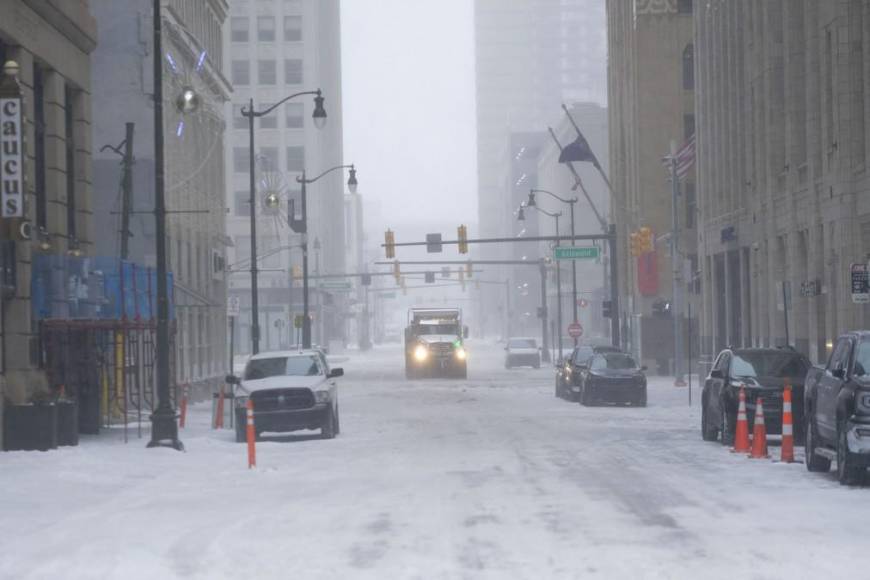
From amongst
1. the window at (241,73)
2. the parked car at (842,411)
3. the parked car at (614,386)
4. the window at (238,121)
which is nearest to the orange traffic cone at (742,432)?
the parked car at (842,411)

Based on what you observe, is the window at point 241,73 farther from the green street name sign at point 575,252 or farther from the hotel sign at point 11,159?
the hotel sign at point 11,159

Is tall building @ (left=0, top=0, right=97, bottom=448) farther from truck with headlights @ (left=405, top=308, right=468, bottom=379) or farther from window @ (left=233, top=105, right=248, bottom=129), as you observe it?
window @ (left=233, top=105, right=248, bottom=129)

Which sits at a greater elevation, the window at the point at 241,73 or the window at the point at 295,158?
the window at the point at 241,73

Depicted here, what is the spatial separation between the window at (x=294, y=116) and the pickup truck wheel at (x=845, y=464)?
11564 centimetres

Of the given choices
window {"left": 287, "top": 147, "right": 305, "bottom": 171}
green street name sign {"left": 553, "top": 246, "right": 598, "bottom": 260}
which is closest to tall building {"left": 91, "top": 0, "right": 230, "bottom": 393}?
green street name sign {"left": 553, "top": 246, "right": 598, "bottom": 260}

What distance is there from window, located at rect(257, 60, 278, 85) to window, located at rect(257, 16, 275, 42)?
7.34 feet

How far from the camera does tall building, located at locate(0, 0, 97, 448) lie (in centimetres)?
2712

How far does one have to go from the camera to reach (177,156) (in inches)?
2072

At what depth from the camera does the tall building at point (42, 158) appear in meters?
27.1

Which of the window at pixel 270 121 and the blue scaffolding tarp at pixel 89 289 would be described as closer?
the blue scaffolding tarp at pixel 89 289

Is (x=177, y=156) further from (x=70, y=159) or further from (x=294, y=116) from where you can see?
(x=294, y=116)

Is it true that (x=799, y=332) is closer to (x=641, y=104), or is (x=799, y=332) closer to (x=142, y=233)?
(x=142, y=233)

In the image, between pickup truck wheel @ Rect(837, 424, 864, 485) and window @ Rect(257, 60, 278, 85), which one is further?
A: window @ Rect(257, 60, 278, 85)

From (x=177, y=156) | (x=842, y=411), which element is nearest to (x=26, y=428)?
(x=842, y=411)
